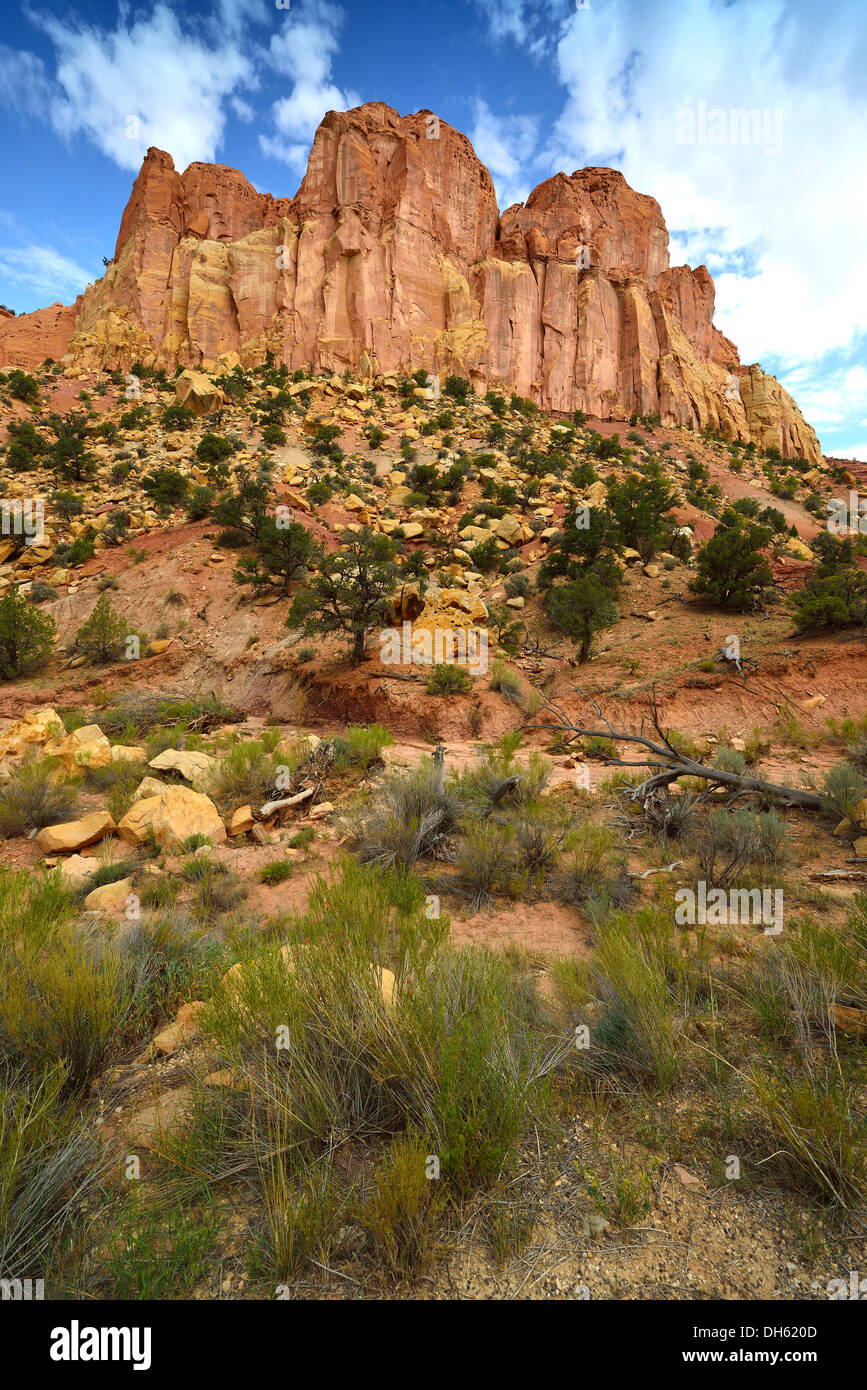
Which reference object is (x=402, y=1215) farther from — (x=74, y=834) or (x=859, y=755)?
(x=859, y=755)

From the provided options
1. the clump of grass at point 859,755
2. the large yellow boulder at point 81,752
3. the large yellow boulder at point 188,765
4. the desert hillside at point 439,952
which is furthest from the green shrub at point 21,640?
the clump of grass at point 859,755

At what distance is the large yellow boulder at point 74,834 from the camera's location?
204 inches

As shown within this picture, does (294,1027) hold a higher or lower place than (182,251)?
lower

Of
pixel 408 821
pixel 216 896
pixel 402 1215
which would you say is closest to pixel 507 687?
pixel 408 821

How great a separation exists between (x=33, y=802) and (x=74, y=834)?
3.17 feet

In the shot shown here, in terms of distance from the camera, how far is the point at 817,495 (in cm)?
3475

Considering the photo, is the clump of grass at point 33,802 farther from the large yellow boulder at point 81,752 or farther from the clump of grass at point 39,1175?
the clump of grass at point 39,1175

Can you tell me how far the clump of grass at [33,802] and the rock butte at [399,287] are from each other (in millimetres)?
37557

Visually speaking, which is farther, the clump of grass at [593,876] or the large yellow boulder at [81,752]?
the large yellow boulder at [81,752]

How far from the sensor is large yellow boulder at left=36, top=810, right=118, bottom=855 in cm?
518

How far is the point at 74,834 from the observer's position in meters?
5.26
